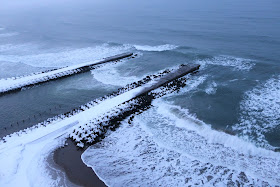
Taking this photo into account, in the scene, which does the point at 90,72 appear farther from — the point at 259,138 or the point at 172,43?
the point at 259,138

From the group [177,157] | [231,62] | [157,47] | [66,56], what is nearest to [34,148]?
[177,157]

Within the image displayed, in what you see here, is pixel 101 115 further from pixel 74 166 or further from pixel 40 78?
pixel 40 78

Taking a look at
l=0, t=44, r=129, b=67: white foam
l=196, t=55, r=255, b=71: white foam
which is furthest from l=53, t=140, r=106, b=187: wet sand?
l=196, t=55, r=255, b=71: white foam

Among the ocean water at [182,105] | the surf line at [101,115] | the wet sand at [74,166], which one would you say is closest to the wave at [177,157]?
the ocean water at [182,105]

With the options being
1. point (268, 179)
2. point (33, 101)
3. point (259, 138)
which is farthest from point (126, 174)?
point (33, 101)

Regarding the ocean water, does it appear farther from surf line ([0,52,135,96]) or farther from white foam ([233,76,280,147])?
surf line ([0,52,135,96])

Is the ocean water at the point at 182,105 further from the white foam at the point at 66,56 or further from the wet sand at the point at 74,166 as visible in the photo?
the wet sand at the point at 74,166

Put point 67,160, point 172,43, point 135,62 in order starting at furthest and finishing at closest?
point 172,43
point 135,62
point 67,160
